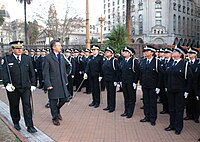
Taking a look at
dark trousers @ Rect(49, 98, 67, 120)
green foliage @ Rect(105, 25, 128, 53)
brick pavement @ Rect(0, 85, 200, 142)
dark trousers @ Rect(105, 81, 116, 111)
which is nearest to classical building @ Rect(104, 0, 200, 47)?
green foliage @ Rect(105, 25, 128, 53)

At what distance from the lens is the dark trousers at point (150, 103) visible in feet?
26.5

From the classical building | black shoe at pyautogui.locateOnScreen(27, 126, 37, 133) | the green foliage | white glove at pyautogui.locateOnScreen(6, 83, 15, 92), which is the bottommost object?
black shoe at pyautogui.locateOnScreen(27, 126, 37, 133)

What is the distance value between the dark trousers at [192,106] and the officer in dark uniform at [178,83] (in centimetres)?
140

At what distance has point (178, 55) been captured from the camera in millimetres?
7105

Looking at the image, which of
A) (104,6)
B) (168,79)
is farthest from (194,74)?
(104,6)

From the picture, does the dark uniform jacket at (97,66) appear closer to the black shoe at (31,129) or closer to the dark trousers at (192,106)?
the dark trousers at (192,106)

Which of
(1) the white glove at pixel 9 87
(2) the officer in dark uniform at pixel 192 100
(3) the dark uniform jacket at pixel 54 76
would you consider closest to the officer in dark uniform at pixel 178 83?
(2) the officer in dark uniform at pixel 192 100

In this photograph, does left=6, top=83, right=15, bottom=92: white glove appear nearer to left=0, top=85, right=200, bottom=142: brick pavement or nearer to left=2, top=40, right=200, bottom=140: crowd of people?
left=2, top=40, right=200, bottom=140: crowd of people

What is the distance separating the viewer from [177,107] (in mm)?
7035

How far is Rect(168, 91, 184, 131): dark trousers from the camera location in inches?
276

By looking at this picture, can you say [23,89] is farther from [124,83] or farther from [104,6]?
[104,6]

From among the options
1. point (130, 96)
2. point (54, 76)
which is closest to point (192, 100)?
point (130, 96)

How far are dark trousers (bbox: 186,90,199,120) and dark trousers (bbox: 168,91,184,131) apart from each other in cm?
135

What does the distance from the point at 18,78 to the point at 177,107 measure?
12.6 feet
